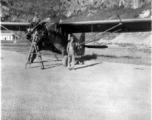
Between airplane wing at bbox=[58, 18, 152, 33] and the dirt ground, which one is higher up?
airplane wing at bbox=[58, 18, 152, 33]

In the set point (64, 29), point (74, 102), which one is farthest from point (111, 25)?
point (74, 102)

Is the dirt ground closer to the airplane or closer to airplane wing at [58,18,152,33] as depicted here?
the airplane

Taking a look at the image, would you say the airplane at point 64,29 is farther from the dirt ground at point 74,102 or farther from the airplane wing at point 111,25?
the dirt ground at point 74,102

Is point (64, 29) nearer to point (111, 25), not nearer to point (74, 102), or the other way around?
point (111, 25)

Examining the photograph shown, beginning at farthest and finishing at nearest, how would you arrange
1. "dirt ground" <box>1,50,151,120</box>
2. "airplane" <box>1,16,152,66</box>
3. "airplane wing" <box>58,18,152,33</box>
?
"airplane wing" <box>58,18,152,33</box> < "airplane" <box>1,16,152,66</box> < "dirt ground" <box>1,50,151,120</box>

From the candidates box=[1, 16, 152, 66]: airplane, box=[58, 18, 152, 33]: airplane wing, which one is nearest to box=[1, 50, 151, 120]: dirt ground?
box=[1, 16, 152, 66]: airplane

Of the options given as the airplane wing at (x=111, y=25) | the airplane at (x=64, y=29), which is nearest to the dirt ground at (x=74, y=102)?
the airplane at (x=64, y=29)

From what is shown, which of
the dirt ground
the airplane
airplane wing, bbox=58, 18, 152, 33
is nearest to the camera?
the dirt ground

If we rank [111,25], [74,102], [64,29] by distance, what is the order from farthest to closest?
[64,29], [111,25], [74,102]

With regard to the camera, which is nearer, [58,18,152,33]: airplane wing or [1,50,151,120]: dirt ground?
[1,50,151,120]: dirt ground
